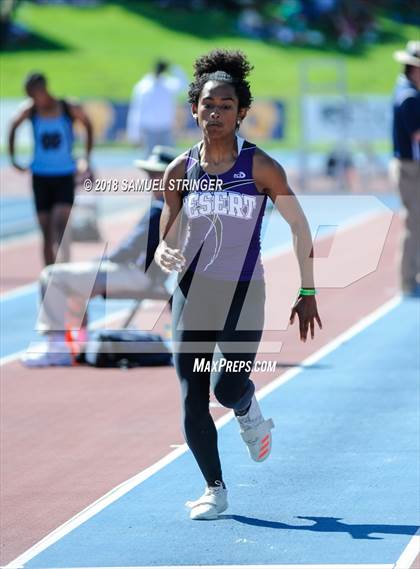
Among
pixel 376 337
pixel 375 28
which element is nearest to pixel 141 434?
pixel 376 337

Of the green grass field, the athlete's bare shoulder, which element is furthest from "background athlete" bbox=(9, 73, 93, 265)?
the green grass field

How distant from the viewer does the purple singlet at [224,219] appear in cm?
649

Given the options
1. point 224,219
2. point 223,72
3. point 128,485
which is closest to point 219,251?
point 224,219

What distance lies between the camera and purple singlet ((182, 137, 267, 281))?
21.3 ft

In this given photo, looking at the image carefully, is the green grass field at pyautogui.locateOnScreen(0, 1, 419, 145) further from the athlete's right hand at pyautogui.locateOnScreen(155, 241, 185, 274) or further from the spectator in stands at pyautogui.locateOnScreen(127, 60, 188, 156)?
the athlete's right hand at pyautogui.locateOnScreen(155, 241, 185, 274)

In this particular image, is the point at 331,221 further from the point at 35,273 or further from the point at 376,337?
the point at 376,337

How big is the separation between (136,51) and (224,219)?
43.4 meters

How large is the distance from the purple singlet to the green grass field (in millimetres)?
34242

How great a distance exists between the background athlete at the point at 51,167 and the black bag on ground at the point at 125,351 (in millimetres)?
2633

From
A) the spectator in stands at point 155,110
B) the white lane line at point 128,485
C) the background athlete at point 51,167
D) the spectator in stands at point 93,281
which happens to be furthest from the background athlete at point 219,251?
the spectator in stands at point 155,110

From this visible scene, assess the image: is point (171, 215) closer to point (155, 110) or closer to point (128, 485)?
point (128, 485)

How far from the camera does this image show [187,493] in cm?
720

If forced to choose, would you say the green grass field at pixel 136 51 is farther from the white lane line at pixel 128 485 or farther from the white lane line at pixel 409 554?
the white lane line at pixel 409 554

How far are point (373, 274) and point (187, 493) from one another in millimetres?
8742
